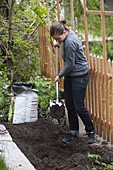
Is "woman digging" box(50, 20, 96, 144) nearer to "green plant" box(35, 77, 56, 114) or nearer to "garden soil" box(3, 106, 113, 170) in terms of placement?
"garden soil" box(3, 106, 113, 170)

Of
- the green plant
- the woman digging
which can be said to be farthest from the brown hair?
the green plant

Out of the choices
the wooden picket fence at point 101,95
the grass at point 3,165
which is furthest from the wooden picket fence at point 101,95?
the grass at point 3,165

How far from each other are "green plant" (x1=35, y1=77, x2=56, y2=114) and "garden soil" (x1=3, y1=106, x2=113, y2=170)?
10.1 inches

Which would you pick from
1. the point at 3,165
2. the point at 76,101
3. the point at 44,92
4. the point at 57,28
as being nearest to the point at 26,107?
the point at 44,92

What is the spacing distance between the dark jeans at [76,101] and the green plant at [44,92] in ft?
3.87

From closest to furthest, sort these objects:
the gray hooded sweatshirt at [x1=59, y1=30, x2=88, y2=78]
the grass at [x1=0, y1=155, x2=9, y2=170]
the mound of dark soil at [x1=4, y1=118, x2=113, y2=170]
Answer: the grass at [x1=0, y1=155, x2=9, y2=170], the mound of dark soil at [x1=4, y1=118, x2=113, y2=170], the gray hooded sweatshirt at [x1=59, y1=30, x2=88, y2=78]

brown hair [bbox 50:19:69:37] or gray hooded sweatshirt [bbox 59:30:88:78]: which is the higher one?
brown hair [bbox 50:19:69:37]

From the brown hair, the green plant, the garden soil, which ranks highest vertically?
the brown hair

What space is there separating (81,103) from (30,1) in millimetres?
2976

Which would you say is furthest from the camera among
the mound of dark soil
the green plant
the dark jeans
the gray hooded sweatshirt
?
the green plant

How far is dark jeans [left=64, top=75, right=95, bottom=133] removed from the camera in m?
6.07

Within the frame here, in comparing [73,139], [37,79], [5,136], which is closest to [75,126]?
[73,139]

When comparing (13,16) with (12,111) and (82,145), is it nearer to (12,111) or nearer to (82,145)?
(12,111)

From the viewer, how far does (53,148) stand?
19.4ft
